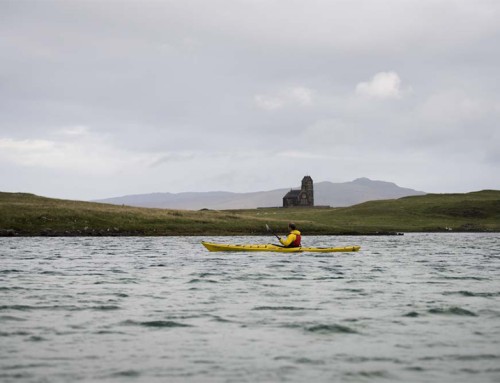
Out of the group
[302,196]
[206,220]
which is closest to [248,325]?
→ [206,220]

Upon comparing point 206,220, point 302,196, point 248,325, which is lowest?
point 248,325

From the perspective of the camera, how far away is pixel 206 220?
306 ft

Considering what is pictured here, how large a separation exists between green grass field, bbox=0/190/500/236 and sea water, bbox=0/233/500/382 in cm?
4724

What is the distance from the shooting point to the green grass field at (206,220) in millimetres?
81750

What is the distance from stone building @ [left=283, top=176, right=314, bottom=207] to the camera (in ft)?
614

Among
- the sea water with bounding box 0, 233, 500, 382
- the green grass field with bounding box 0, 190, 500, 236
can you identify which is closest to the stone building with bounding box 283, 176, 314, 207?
the green grass field with bounding box 0, 190, 500, 236

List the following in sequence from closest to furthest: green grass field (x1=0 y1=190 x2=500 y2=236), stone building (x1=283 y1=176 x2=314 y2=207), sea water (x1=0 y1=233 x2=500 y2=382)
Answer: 1. sea water (x1=0 y1=233 x2=500 y2=382)
2. green grass field (x1=0 y1=190 x2=500 y2=236)
3. stone building (x1=283 y1=176 x2=314 y2=207)

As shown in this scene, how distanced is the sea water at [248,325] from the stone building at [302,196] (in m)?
151

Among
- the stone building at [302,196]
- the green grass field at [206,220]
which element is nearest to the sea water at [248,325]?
the green grass field at [206,220]

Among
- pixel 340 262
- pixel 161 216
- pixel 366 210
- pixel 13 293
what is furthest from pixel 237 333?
pixel 366 210

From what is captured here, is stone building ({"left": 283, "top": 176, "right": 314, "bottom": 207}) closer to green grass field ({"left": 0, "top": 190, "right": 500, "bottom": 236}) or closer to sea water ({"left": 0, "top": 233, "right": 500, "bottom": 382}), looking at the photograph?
green grass field ({"left": 0, "top": 190, "right": 500, "bottom": 236})

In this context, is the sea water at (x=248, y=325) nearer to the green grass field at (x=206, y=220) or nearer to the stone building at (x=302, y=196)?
the green grass field at (x=206, y=220)

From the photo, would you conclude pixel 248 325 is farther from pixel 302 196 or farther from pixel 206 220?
pixel 302 196

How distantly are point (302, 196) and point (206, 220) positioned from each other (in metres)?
96.7
